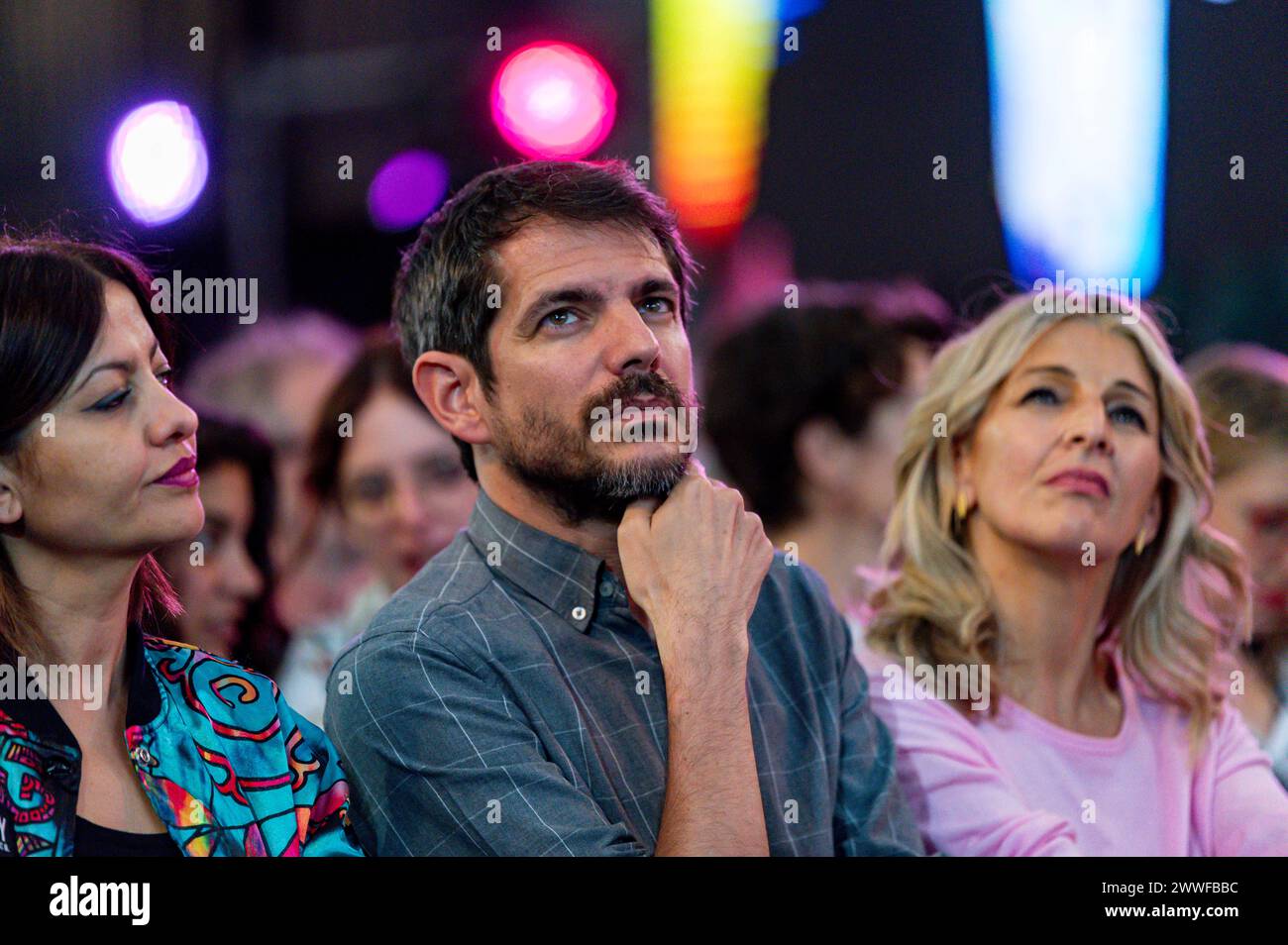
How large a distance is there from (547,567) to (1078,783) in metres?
1.04

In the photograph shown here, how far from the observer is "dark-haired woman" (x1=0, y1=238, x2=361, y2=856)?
1841 mm

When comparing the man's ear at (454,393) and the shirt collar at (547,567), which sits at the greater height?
the man's ear at (454,393)

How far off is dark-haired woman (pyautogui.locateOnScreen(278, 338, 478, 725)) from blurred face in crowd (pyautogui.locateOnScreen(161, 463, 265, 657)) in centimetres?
37

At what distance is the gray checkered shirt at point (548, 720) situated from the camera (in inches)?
75.3

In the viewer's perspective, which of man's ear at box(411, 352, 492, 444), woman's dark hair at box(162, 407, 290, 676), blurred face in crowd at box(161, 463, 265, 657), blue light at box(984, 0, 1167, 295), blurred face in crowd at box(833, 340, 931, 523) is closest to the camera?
man's ear at box(411, 352, 492, 444)

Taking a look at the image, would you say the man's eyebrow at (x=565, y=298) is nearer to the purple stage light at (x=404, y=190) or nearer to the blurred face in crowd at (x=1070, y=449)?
the blurred face in crowd at (x=1070, y=449)

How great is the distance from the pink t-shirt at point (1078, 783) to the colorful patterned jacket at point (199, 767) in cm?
98

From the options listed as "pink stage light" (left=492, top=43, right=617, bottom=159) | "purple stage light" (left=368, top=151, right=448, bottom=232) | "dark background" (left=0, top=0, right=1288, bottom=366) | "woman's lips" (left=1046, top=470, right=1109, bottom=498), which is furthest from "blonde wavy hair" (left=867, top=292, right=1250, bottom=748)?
"purple stage light" (left=368, top=151, right=448, bottom=232)

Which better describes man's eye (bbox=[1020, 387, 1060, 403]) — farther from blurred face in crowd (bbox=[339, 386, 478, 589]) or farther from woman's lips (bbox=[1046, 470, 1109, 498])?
blurred face in crowd (bbox=[339, 386, 478, 589])

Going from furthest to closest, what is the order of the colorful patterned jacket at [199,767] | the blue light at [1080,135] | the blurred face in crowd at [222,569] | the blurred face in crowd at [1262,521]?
the blue light at [1080,135], the blurred face in crowd at [1262,521], the blurred face in crowd at [222,569], the colorful patterned jacket at [199,767]

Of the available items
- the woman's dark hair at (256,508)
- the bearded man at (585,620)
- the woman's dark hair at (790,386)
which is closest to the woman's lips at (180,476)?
the bearded man at (585,620)

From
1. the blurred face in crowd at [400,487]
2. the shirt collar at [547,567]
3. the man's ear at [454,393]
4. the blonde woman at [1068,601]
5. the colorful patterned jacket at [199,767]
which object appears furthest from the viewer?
the blurred face in crowd at [400,487]

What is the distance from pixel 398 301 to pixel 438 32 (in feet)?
6.47

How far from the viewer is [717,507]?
2.14m
